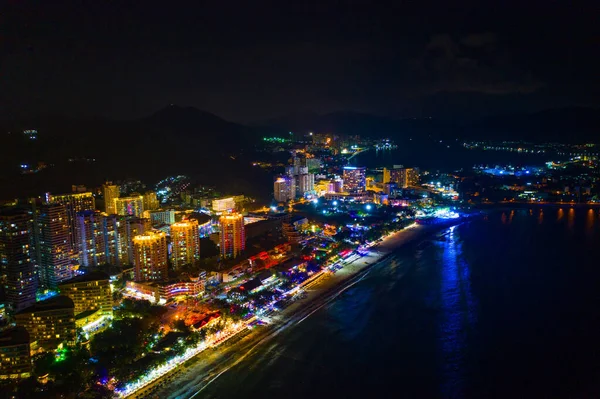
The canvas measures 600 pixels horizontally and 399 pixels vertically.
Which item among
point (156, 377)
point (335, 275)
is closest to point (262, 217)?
point (335, 275)

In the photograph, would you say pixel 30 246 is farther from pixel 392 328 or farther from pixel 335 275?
pixel 392 328

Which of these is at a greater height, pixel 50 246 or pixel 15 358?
pixel 50 246

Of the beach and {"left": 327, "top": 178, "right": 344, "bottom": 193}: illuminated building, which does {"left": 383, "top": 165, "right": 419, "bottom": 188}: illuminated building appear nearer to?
{"left": 327, "top": 178, "right": 344, "bottom": 193}: illuminated building

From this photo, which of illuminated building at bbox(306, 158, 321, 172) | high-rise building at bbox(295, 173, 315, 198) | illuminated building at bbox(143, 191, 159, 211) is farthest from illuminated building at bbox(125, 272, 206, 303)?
illuminated building at bbox(306, 158, 321, 172)

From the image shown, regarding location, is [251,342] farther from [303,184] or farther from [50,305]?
[303,184]

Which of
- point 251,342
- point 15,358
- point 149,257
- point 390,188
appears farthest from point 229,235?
point 390,188
